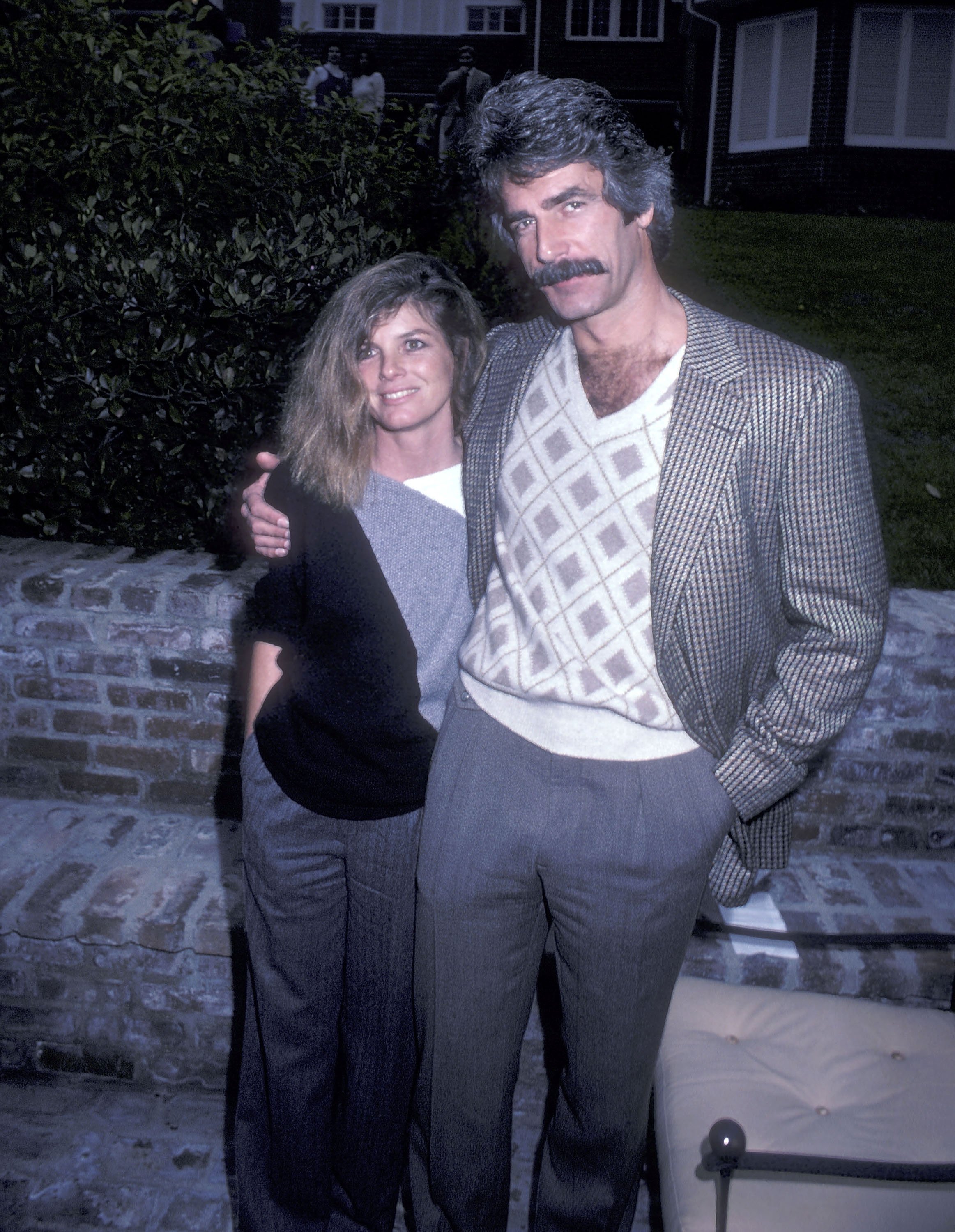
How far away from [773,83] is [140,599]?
17189mm

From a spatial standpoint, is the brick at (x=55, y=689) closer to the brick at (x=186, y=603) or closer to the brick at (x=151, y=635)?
the brick at (x=151, y=635)

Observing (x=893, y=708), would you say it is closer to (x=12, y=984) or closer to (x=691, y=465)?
(x=691, y=465)

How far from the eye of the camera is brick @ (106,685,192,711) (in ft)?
10.1

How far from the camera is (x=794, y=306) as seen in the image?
24.5 ft

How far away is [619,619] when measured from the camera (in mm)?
1669

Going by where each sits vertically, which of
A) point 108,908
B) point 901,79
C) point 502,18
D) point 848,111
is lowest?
point 108,908

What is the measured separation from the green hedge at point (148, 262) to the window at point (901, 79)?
14.4 meters

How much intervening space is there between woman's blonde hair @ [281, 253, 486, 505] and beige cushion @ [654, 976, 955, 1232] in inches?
55.0

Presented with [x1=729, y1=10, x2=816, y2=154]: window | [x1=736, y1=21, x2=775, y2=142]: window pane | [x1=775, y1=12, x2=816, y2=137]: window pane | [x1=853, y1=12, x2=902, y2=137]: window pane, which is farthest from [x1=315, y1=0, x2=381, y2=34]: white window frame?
[x1=853, y1=12, x2=902, y2=137]: window pane

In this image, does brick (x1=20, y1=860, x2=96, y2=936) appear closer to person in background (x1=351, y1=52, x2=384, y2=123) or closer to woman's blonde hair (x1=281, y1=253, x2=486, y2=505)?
woman's blonde hair (x1=281, y1=253, x2=486, y2=505)

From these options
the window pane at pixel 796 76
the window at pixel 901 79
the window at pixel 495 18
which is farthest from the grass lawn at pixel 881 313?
the window at pixel 495 18

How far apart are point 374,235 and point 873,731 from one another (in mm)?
2285

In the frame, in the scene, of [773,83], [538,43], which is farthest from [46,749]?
[538,43]

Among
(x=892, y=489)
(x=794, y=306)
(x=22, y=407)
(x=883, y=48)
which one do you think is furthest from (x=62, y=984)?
(x=883, y=48)
